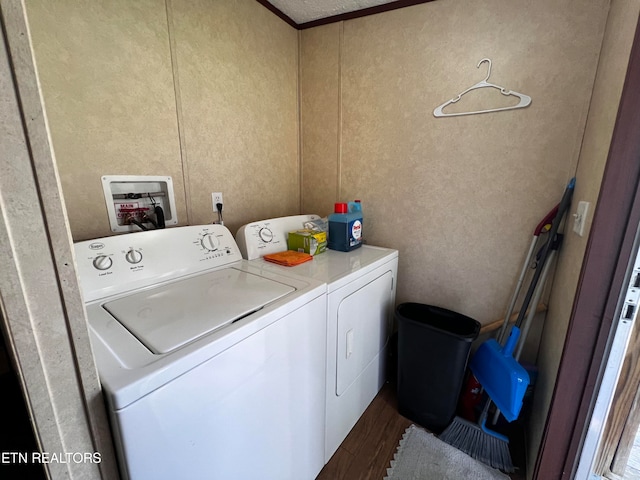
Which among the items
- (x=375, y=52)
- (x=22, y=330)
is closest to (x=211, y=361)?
(x=22, y=330)

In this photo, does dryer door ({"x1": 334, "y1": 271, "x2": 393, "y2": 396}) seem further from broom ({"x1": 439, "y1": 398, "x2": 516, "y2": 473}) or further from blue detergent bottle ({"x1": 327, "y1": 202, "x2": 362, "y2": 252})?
broom ({"x1": 439, "y1": 398, "x2": 516, "y2": 473})

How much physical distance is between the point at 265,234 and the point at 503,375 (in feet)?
4.64

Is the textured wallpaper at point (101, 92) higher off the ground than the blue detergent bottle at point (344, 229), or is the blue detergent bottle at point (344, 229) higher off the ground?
the textured wallpaper at point (101, 92)

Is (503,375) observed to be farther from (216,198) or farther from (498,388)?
(216,198)

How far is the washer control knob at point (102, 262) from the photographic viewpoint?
3.28 ft

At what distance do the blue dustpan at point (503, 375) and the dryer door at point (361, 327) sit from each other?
56 centimetres

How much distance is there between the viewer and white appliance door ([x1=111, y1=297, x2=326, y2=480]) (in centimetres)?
64

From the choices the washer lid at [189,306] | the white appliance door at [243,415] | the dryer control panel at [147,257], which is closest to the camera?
the white appliance door at [243,415]

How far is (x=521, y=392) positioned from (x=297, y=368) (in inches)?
41.6

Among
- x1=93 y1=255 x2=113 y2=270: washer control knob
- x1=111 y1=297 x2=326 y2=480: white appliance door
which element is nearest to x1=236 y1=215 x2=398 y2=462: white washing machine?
x1=111 y1=297 x2=326 y2=480: white appliance door

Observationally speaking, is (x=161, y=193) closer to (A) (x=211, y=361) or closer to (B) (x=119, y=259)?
(B) (x=119, y=259)

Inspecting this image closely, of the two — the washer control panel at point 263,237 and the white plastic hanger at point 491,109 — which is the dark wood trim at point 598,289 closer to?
the white plastic hanger at point 491,109

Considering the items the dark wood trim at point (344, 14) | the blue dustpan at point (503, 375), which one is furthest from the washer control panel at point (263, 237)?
the dark wood trim at point (344, 14)

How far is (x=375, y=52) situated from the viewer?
1.78 m
